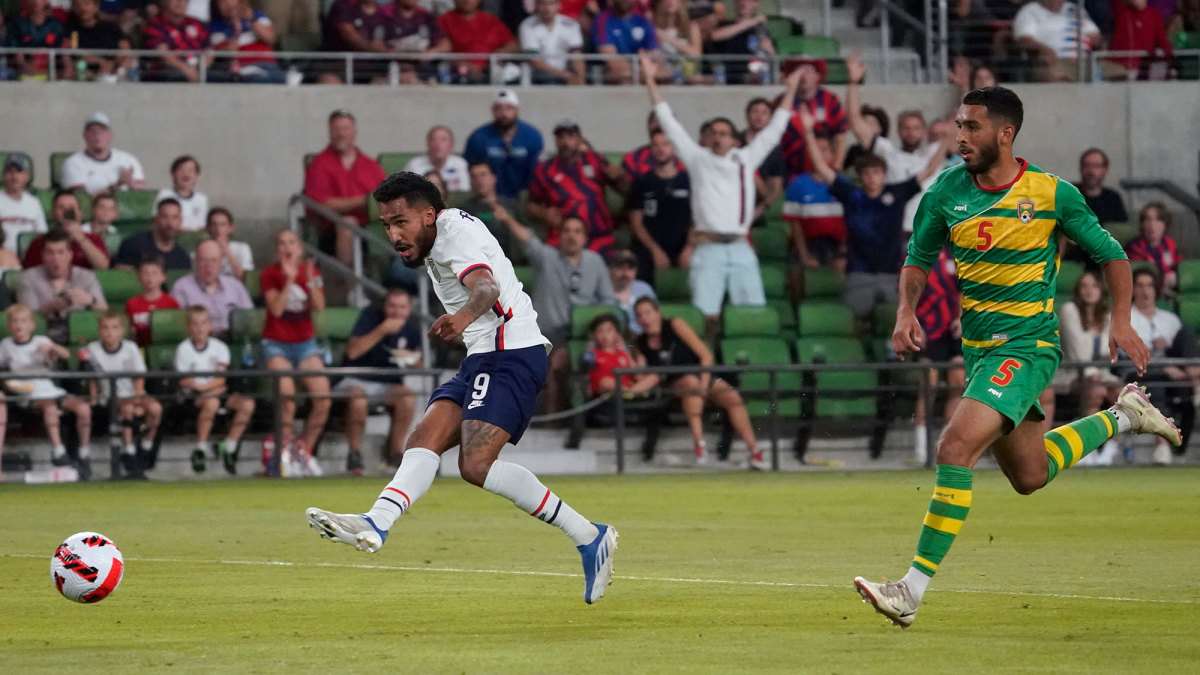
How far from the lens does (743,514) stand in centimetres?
1371

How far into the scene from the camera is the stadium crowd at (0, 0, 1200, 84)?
66.7 feet

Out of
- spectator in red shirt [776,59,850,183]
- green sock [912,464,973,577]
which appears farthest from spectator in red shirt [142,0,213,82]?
green sock [912,464,973,577]

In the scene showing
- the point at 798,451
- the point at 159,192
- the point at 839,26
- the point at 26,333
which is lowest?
the point at 798,451

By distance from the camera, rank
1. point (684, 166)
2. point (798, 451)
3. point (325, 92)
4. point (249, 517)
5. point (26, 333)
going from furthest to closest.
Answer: point (325, 92) → point (684, 166) → point (798, 451) → point (26, 333) → point (249, 517)

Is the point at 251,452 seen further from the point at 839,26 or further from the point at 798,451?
the point at 839,26

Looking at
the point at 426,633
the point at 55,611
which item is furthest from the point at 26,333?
the point at 426,633

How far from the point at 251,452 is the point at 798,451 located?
5.18 metres

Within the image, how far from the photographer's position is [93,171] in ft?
61.9

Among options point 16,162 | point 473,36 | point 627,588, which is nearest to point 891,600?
point 627,588

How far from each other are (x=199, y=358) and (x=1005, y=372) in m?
10.9

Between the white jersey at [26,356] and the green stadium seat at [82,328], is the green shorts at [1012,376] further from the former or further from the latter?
the green stadium seat at [82,328]

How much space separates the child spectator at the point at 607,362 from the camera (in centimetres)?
1764

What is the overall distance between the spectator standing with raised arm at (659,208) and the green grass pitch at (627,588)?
179 inches

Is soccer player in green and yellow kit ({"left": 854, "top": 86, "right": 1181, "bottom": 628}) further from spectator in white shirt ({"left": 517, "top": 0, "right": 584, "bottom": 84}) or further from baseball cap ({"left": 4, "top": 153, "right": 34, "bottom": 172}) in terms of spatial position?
spectator in white shirt ({"left": 517, "top": 0, "right": 584, "bottom": 84})
